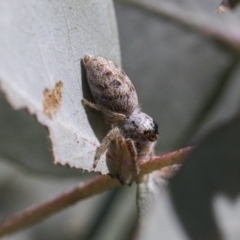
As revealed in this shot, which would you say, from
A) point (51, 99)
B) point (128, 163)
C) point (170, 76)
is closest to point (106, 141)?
point (128, 163)

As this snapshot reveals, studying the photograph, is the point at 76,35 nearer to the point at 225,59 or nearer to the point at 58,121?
the point at 58,121

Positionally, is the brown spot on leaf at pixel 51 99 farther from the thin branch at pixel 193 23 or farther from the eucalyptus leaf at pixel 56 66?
the thin branch at pixel 193 23

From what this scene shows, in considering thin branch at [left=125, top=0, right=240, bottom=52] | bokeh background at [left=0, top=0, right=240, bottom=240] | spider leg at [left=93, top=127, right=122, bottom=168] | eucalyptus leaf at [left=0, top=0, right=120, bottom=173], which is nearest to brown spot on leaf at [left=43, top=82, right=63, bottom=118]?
eucalyptus leaf at [left=0, top=0, right=120, bottom=173]

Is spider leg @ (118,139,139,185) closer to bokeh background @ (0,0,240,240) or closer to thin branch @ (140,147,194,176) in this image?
thin branch @ (140,147,194,176)

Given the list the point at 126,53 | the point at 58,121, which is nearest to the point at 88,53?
the point at 58,121

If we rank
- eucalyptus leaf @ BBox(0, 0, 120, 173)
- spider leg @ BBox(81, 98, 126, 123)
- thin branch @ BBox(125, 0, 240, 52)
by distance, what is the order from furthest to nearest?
thin branch @ BBox(125, 0, 240, 52) < spider leg @ BBox(81, 98, 126, 123) < eucalyptus leaf @ BBox(0, 0, 120, 173)

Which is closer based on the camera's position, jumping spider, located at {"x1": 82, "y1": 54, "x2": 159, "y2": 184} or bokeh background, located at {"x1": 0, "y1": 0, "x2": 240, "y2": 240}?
jumping spider, located at {"x1": 82, "y1": 54, "x2": 159, "y2": 184}

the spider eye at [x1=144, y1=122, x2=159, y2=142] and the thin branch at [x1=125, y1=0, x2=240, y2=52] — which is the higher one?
the thin branch at [x1=125, y1=0, x2=240, y2=52]
